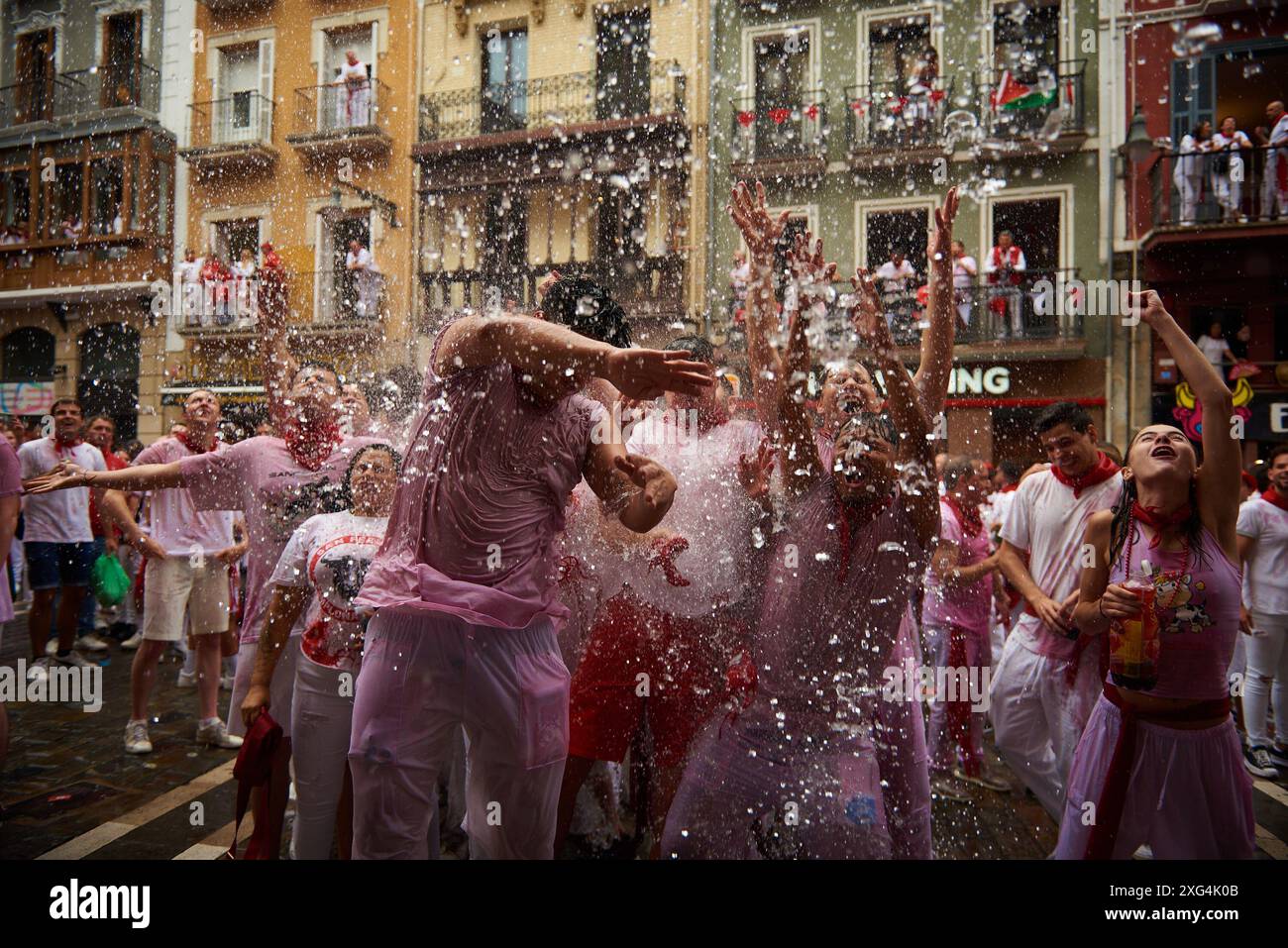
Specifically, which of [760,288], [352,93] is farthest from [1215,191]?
[352,93]

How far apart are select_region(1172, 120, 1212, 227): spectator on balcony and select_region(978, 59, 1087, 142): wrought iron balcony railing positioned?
2.94 ft

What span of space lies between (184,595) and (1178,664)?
4.41 m

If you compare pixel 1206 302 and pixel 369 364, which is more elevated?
pixel 1206 302

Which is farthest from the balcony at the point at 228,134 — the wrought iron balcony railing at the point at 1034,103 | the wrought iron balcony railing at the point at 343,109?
the wrought iron balcony railing at the point at 1034,103

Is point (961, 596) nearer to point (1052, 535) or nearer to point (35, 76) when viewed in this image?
point (1052, 535)

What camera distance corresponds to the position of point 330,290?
446cm

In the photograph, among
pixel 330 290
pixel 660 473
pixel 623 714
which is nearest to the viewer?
pixel 660 473

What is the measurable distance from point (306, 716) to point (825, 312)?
200cm

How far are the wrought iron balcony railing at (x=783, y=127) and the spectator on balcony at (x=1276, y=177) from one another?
8.22ft

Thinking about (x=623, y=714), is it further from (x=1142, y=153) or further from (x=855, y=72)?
(x=855, y=72)

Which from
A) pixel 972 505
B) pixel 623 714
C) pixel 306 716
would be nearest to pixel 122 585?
pixel 306 716

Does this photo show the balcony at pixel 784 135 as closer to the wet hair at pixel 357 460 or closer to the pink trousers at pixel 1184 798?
the wet hair at pixel 357 460

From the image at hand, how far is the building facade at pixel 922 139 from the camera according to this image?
502 cm

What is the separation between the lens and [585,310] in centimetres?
182
